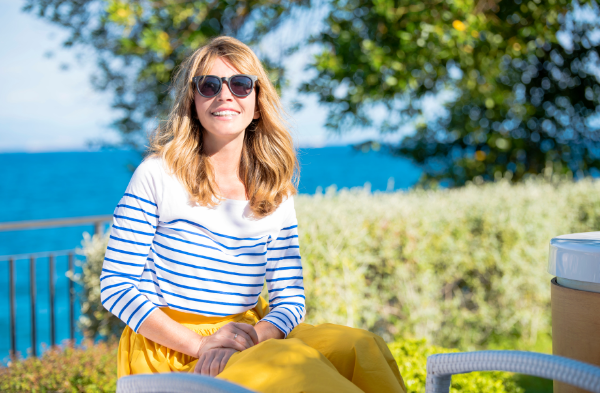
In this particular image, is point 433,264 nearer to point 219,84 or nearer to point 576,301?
point 576,301

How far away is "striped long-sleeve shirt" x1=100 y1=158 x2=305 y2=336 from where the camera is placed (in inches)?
64.0

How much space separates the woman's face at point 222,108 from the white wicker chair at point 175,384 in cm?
102

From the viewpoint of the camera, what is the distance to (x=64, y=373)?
2.80 m

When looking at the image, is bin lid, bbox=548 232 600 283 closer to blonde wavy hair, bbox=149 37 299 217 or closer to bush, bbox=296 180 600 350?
blonde wavy hair, bbox=149 37 299 217

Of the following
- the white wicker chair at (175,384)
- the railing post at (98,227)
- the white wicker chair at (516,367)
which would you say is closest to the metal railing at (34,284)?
the railing post at (98,227)

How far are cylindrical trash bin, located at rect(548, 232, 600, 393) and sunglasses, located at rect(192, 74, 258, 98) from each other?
1255 mm

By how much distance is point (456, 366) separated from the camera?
3.74 feet

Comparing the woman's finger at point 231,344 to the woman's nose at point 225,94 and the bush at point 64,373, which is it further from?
the bush at point 64,373

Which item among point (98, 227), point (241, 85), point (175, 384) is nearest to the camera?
point (175, 384)

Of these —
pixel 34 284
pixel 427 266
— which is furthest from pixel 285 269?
pixel 34 284

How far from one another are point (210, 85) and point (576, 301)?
1463mm

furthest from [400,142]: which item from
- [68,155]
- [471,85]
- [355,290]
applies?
[68,155]

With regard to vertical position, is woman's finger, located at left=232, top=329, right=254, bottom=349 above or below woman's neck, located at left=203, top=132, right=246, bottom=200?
below

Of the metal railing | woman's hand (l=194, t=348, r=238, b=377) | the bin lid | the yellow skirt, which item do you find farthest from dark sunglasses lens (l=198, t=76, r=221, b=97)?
the metal railing
